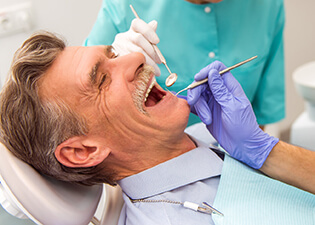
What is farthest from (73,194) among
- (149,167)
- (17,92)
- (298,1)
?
(298,1)

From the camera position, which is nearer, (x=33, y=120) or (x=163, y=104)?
(x=33, y=120)

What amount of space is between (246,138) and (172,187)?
0.29 metres

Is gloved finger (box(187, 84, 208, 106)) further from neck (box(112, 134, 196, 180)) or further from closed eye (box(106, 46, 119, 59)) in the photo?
closed eye (box(106, 46, 119, 59))

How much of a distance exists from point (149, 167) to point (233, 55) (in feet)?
2.33

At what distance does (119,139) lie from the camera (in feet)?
3.68

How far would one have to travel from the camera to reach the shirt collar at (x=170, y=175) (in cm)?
112

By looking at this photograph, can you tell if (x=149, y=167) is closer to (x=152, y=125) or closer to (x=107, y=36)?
(x=152, y=125)

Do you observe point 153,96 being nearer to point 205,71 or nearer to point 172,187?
point 205,71

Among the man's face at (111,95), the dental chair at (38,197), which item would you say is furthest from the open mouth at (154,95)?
the dental chair at (38,197)

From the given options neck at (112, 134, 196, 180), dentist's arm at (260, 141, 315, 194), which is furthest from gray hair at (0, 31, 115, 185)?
dentist's arm at (260, 141, 315, 194)

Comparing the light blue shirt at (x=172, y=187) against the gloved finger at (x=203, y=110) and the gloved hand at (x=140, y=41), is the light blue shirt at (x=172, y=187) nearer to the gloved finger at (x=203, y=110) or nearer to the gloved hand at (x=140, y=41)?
the gloved finger at (x=203, y=110)

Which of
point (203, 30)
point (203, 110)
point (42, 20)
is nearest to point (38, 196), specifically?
point (203, 110)

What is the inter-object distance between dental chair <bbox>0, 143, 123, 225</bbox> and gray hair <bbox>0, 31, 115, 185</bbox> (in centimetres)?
4

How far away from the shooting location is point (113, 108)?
110cm
